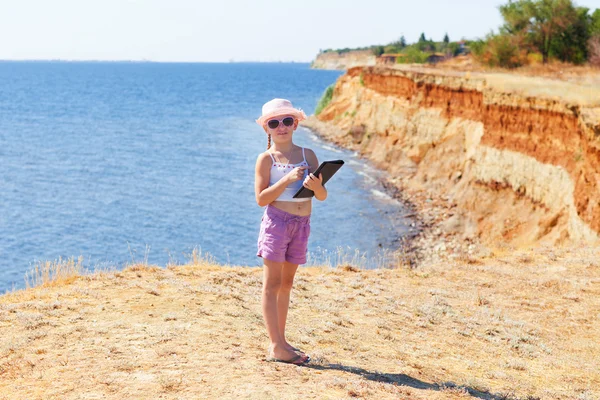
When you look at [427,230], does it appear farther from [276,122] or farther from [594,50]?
[594,50]

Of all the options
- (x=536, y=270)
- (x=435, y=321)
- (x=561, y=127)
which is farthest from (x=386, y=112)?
(x=435, y=321)

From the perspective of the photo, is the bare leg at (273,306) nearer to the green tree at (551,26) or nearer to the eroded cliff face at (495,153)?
the eroded cliff face at (495,153)

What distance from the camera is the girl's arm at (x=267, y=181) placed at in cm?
585

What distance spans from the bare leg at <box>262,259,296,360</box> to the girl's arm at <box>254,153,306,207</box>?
0.61 meters

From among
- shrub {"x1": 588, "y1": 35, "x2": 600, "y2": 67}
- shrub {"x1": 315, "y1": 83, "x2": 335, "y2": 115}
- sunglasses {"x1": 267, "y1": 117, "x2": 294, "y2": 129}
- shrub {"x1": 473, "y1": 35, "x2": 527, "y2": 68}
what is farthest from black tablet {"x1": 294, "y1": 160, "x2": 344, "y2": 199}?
→ shrub {"x1": 315, "y1": 83, "x2": 335, "y2": 115}

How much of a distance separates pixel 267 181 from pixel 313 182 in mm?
507

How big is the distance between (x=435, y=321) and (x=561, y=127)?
15.5 m

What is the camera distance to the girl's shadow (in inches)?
246

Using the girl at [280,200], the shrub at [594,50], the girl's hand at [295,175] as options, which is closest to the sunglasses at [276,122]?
the girl at [280,200]

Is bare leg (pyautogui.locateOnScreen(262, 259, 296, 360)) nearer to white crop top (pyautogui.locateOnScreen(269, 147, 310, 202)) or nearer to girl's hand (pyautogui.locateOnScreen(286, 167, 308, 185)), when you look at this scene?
white crop top (pyautogui.locateOnScreen(269, 147, 310, 202))

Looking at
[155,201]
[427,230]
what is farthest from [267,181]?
[155,201]

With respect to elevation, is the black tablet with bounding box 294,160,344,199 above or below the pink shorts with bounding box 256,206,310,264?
above

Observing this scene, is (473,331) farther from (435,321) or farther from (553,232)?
(553,232)

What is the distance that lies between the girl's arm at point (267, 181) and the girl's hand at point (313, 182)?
0.31 ft
